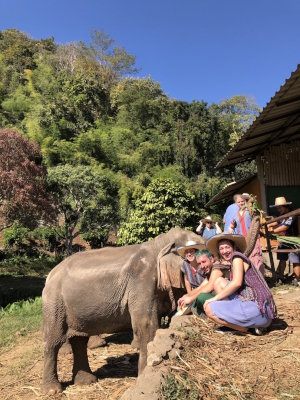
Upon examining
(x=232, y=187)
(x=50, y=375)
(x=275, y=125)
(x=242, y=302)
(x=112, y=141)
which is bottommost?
(x=50, y=375)

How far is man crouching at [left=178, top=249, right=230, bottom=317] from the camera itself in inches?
147

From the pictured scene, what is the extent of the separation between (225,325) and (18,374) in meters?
3.57

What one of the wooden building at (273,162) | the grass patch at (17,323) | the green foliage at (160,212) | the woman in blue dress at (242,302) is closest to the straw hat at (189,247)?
the woman in blue dress at (242,302)

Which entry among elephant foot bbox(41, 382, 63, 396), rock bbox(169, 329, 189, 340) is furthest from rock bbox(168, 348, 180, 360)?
elephant foot bbox(41, 382, 63, 396)

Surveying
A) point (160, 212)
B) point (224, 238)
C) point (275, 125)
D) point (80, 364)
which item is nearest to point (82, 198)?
point (160, 212)

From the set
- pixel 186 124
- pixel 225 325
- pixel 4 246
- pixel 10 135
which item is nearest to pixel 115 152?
pixel 186 124

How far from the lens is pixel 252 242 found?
4543 millimetres

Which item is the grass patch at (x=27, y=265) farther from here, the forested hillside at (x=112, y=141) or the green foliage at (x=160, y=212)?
the green foliage at (x=160, y=212)

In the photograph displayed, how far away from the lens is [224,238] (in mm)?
3629

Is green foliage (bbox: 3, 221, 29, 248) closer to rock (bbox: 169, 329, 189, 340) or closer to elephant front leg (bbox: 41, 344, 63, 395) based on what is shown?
elephant front leg (bbox: 41, 344, 63, 395)

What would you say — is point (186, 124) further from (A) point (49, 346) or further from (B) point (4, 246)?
(A) point (49, 346)

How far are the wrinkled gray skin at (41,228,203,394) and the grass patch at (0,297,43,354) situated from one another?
2.96 m

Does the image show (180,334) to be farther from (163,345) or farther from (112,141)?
(112,141)

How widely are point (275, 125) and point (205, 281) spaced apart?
5.94 meters
